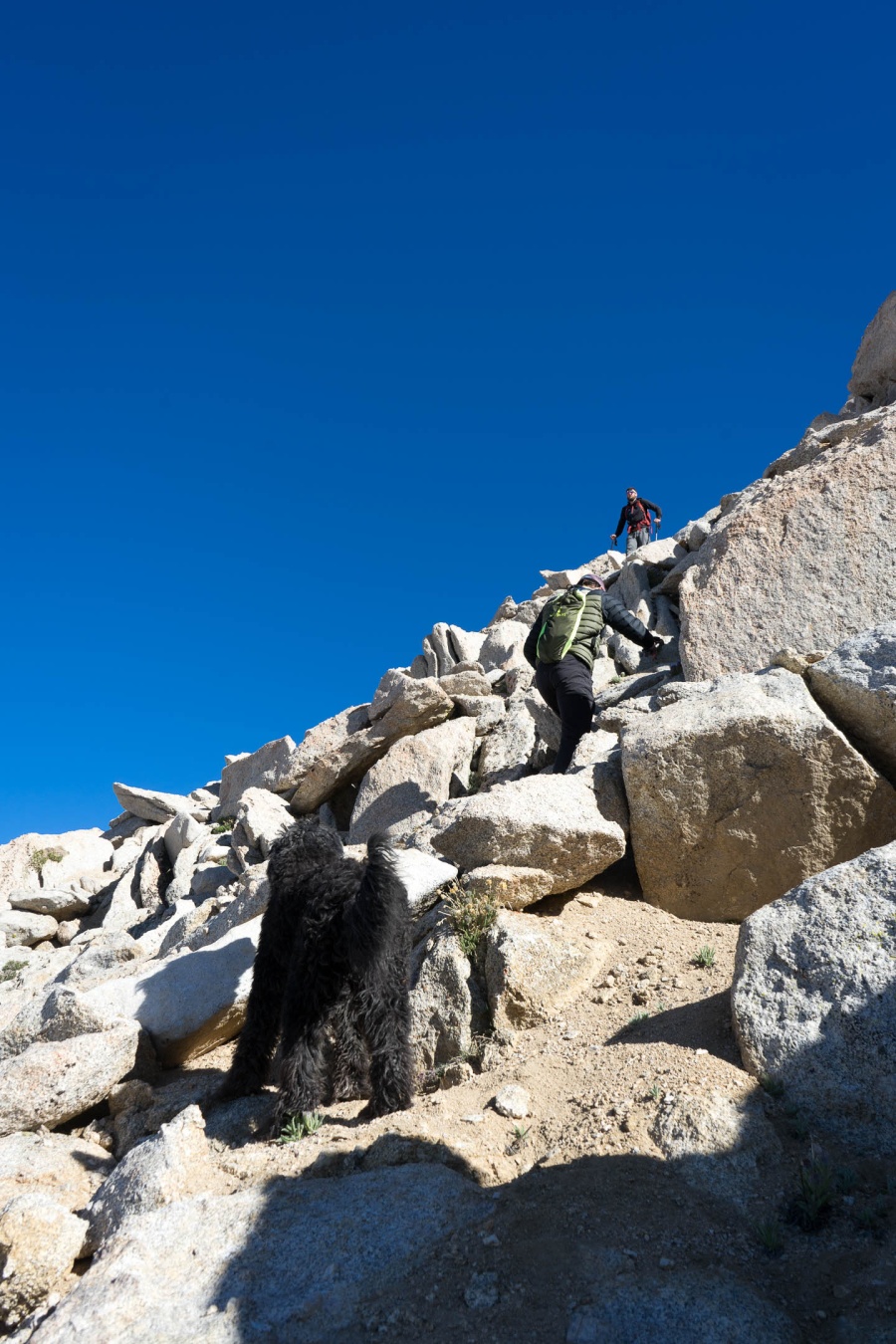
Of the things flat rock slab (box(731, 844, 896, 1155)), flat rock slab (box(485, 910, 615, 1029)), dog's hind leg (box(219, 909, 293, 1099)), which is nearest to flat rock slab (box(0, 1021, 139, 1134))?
dog's hind leg (box(219, 909, 293, 1099))

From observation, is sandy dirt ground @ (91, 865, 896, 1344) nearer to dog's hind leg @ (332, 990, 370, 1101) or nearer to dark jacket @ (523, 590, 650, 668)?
dog's hind leg @ (332, 990, 370, 1101)

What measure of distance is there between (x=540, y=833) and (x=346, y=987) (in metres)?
2.17

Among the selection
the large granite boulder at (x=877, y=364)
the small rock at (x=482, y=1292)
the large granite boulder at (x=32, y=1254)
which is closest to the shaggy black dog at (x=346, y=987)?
the large granite boulder at (x=32, y=1254)

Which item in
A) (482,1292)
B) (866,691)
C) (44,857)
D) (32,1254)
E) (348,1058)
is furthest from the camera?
(44,857)

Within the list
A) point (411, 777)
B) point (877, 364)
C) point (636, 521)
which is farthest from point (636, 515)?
point (411, 777)

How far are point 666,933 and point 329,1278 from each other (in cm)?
378

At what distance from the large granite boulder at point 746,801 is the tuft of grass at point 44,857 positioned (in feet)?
51.3

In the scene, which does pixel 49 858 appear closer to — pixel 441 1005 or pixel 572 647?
pixel 572 647

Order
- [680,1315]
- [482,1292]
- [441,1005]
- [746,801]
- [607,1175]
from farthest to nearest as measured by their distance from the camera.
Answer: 1. [746,801]
2. [441,1005]
3. [607,1175]
4. [482,1292]
5. [680,1315]

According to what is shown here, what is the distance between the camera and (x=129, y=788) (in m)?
20.2

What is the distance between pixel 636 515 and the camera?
2183 centimetres

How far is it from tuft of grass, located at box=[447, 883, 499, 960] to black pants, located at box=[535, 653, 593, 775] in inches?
101

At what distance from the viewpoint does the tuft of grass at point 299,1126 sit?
195 inches

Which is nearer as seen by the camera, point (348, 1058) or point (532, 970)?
point (348, 1058)
